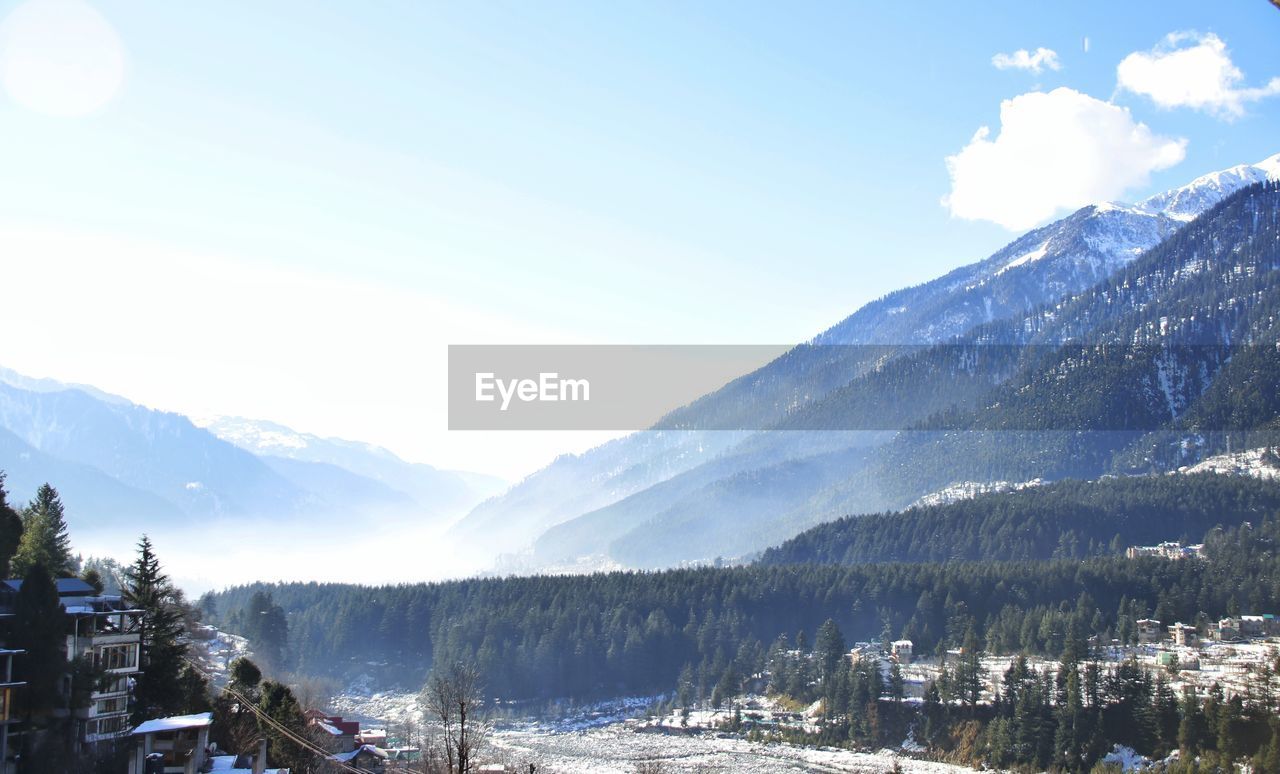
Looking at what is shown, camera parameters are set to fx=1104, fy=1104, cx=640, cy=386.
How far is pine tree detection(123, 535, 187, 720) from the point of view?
5547 centimetres

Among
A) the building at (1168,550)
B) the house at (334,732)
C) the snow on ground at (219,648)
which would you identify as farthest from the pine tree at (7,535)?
the building at (1168,550)

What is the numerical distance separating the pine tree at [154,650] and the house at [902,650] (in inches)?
3503

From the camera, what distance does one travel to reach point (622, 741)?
109812 mm

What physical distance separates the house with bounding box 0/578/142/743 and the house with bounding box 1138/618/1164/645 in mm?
101851

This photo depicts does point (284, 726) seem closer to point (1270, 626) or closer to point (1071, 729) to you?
point (1071, 729)

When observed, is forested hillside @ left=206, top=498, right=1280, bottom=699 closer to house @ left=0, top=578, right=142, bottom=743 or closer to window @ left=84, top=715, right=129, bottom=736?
house @ left=0, top=578, right=142, bottom=743

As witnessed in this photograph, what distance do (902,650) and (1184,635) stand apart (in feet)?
98.5

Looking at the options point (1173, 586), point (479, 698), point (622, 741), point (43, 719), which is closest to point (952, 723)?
point (622, 741)

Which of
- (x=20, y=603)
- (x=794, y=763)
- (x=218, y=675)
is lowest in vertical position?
(x=794, y=763)

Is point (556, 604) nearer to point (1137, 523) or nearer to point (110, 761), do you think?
point (1137, 523)

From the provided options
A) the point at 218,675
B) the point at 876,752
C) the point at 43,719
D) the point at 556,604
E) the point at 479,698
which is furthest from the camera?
the point at 556,604

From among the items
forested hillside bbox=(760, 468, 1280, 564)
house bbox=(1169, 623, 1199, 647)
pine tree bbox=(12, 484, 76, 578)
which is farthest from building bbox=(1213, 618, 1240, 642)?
pine tree bbox=(12, 484, 76, 578)

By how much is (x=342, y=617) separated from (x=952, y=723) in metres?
99.9

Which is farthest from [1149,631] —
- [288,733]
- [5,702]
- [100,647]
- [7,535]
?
[5,702]
